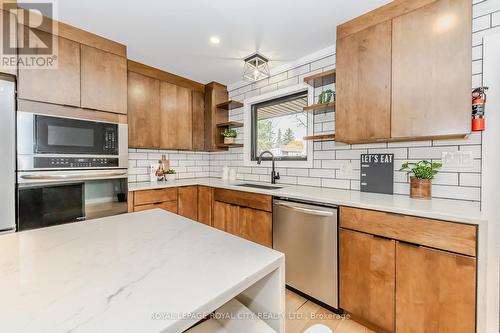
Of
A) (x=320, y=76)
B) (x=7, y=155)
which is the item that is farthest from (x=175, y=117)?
(x=320, y=76)

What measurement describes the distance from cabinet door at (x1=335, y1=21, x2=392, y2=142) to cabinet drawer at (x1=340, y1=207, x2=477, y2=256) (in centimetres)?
64

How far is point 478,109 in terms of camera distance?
57.1 inches

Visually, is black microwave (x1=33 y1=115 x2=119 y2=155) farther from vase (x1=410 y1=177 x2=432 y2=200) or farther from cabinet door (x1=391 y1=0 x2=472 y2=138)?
vase (x1=410 y1=177 x2=432 y2=200)

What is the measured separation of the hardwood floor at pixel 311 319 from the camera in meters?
1.60

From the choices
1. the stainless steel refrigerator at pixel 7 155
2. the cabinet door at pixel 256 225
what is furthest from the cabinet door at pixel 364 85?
the stainless steel refrigerator at pixel 7 155

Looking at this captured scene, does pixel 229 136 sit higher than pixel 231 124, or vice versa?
pixel 231 124

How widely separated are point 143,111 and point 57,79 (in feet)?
2.93

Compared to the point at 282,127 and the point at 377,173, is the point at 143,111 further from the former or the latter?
the point at 377,173

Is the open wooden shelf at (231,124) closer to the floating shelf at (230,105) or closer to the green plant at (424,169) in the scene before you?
the floating shelf at (230,105)

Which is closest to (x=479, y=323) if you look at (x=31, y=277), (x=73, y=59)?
(x=31, y=277)

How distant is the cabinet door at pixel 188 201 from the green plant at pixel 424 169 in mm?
2338

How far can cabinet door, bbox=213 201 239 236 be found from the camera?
2.56 meters

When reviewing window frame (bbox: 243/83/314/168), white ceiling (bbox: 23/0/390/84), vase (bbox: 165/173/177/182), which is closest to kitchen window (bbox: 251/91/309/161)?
window frame (bbox: 243/83/314/168)

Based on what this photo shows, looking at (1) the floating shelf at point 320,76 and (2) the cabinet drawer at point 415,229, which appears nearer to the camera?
(2) the cabinet drawer at point 415,229
